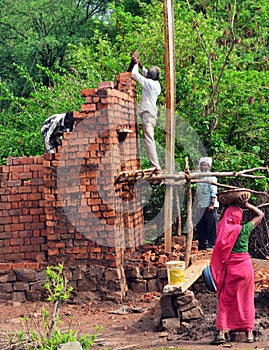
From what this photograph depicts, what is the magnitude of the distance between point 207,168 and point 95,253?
224cm

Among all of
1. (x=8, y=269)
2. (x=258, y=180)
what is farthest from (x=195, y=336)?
(x=258, y=180)

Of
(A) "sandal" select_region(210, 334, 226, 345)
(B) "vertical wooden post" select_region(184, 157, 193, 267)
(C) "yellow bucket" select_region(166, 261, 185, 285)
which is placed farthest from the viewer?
(B) "vertical wooden post" select_region(184, 157, 193, 267)

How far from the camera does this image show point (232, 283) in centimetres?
764

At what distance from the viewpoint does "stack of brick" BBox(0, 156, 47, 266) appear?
1062cm

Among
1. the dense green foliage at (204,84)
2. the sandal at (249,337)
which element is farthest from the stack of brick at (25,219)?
the sandal at (249,337)

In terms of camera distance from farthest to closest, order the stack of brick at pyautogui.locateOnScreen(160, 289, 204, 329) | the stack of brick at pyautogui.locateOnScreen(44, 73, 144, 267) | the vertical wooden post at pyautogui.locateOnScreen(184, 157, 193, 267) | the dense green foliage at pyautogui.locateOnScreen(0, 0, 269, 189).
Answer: the dense green foliage at pyautogui.locateOnScreen(0, 0, 269, 189), the stack of brick at pyautogui.locateOnScreen(44, 73, 144, 267), the vertical wooden post at pyautogui.locateOnScreen(184, 157, 193, 267), the stack of brick at pyautogui.locateOnScreen(160, 289, 204, 329)

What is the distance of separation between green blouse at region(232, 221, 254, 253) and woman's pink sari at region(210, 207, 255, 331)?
4cm

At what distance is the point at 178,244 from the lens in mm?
11555

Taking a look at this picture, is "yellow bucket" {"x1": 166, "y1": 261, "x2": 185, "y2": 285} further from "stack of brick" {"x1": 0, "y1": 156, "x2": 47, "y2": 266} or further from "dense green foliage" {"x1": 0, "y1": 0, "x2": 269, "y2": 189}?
"dense green foliage" {"x1": 0, "y1": 0, "x2": 269, "y2": 189}

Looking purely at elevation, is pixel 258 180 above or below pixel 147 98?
below

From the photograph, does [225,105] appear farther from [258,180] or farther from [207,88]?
[258,180]

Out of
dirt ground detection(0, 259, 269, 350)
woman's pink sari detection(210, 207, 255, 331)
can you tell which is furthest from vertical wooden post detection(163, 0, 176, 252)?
woman's pink sari detection(210, 207, 255, 331)

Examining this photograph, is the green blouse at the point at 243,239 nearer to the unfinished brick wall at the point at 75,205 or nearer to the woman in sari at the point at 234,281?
the woman in sari at the point at 234,281

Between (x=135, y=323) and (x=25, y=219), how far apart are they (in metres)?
2.51
